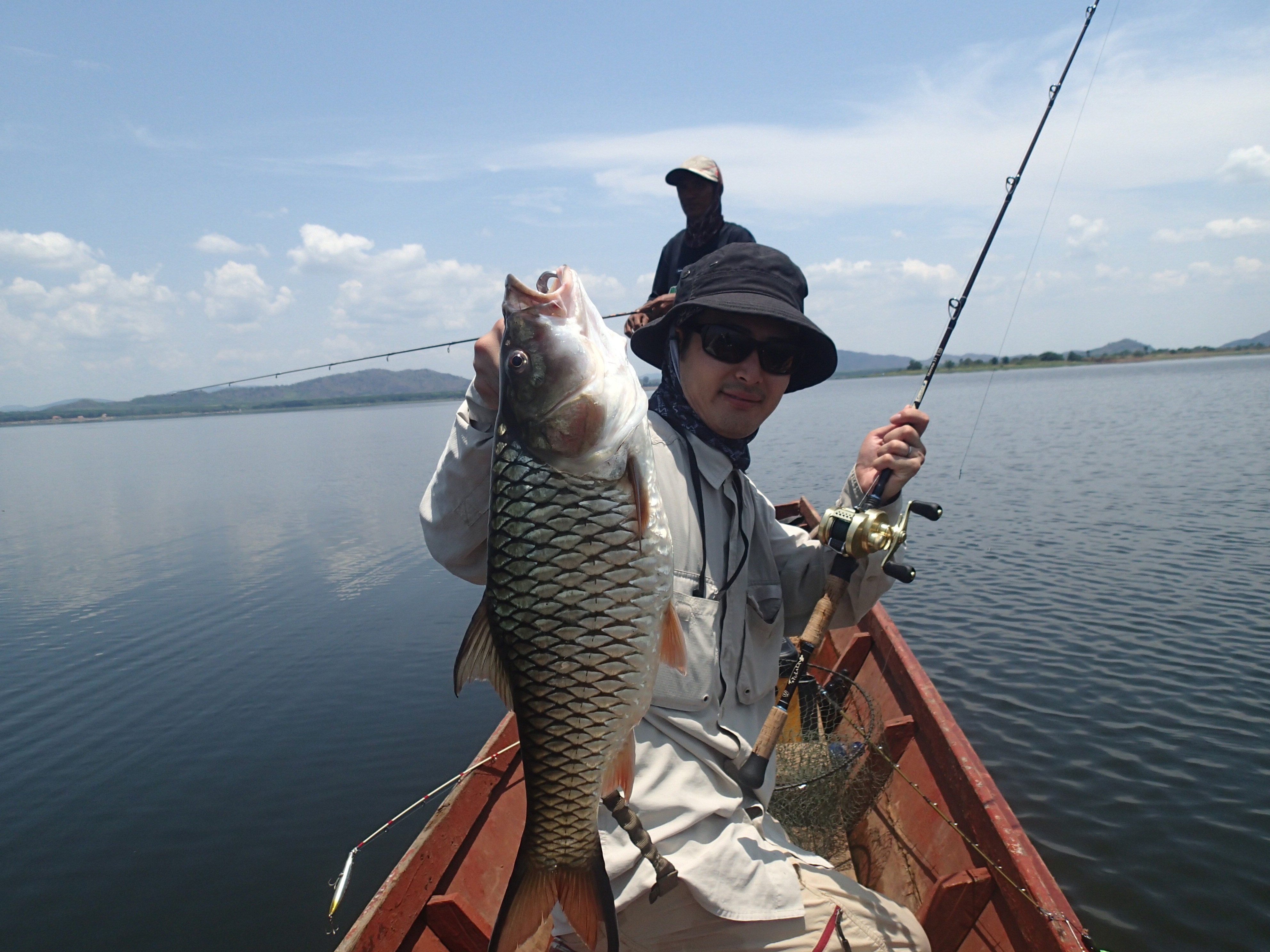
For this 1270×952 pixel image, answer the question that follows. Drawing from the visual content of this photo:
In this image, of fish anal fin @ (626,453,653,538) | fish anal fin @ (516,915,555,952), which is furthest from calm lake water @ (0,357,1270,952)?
fish anal fin @ (626,453,653,538)

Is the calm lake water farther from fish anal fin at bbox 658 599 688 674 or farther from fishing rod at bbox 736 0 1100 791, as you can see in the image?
fish anal fin at bbox 658 599 688 674

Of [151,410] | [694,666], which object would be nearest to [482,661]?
[694,666]

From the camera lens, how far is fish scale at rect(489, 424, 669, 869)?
1880 mm

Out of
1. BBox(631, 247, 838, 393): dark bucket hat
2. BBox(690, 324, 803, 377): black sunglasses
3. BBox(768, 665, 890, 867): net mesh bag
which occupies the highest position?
BBox(631, 247, 838, 393): dark bucket hat

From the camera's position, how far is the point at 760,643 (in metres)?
2.89

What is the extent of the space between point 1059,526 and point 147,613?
19496 millimetres

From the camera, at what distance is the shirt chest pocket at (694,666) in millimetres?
2453

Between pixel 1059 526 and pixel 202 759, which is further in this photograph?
pixel 1059 526

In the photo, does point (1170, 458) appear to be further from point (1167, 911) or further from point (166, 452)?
point (166, 452)

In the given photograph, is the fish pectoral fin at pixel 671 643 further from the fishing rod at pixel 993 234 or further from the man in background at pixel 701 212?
the man in background at pixel 701 212

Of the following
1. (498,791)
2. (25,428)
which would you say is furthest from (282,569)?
(25,428)

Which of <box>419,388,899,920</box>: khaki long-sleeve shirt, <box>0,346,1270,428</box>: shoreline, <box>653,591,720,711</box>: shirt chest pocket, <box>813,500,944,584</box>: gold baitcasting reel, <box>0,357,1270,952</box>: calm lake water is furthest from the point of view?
<box>0,346,1270,428</box>: shoreline

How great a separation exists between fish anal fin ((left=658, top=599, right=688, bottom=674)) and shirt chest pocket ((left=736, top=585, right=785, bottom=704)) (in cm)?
81

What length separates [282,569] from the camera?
59.6 ft
